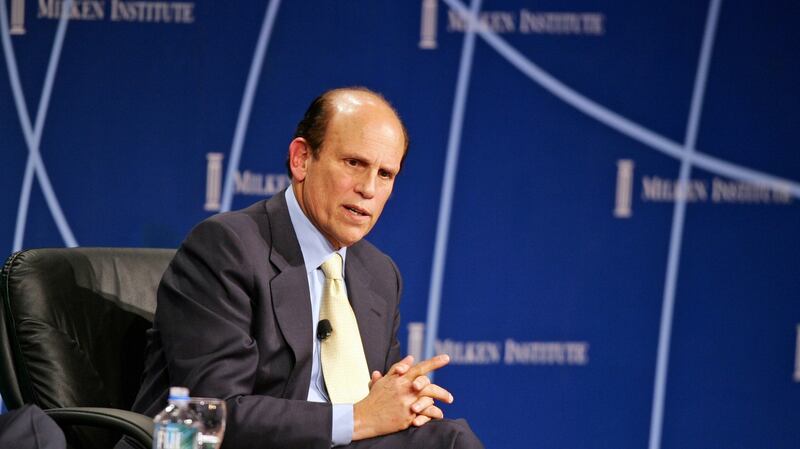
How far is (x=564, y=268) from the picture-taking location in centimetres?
428

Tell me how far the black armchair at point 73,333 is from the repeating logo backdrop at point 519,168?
1.27 m

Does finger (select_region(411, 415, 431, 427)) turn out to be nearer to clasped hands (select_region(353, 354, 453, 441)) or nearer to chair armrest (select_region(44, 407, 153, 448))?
clasped hands (select_region(353, 354, 453, 441))

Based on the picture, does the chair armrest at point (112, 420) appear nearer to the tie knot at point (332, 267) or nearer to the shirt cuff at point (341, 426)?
the shirt cuff at point (341, 426)

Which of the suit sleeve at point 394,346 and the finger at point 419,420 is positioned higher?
the suit sleeve at point 394,346

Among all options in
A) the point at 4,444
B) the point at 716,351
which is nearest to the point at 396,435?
the point at 4,444

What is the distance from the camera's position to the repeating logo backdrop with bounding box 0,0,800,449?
4.14 m

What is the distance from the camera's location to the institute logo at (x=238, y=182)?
13.6ft

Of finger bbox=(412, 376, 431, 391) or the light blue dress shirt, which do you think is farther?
the light blue dress shirt

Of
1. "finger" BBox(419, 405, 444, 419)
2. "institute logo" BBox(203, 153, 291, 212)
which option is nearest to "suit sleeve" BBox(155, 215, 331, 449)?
"finger" BBox(419, 405, 444, 419)

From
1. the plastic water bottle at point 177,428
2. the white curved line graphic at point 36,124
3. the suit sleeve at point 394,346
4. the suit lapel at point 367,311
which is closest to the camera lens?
the plastic water bottle at point 177,428

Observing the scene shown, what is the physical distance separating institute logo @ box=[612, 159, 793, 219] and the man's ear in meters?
1.83

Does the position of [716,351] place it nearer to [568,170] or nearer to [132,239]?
[568,170]

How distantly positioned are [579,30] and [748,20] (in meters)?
0.73

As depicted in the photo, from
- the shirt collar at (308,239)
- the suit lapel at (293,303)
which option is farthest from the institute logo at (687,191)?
the suit lapel at (293,303)
